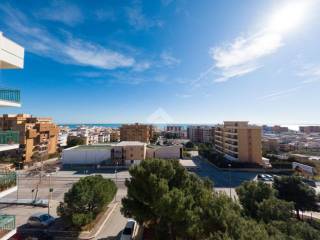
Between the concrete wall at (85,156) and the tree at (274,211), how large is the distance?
4209cm

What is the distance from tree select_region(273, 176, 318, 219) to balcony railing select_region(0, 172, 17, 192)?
2136 cm

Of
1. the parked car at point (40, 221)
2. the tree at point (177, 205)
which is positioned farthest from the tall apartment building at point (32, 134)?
the tree at point (177, 205)

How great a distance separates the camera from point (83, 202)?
17453 millimetres

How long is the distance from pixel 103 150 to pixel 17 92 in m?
43.3

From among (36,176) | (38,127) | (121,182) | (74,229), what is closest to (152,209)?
(74,229)

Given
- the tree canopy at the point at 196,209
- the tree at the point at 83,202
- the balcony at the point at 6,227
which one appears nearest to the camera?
the balcony at the point at 6,227

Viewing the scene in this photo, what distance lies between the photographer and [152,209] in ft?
48.2

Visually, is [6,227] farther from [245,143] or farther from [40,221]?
[245,143]

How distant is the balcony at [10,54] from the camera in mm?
9006

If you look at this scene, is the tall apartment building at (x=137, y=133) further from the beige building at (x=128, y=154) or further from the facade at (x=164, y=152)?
the beige building at (x=128, y=154)

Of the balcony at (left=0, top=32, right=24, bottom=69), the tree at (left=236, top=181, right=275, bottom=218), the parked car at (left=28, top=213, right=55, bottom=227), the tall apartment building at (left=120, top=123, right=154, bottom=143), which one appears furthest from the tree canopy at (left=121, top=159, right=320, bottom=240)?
the tall apartment building at (left=120, top=123, right=154, bottom=143)

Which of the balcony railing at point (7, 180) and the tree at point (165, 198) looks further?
the tree at point (165, 198)

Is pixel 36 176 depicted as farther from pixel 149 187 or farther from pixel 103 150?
pixel 149 187

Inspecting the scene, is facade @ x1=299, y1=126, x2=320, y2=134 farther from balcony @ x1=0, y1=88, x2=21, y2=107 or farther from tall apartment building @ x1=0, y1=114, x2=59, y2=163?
balcony @ x1=0, y1=88, x2=21, y2=107
